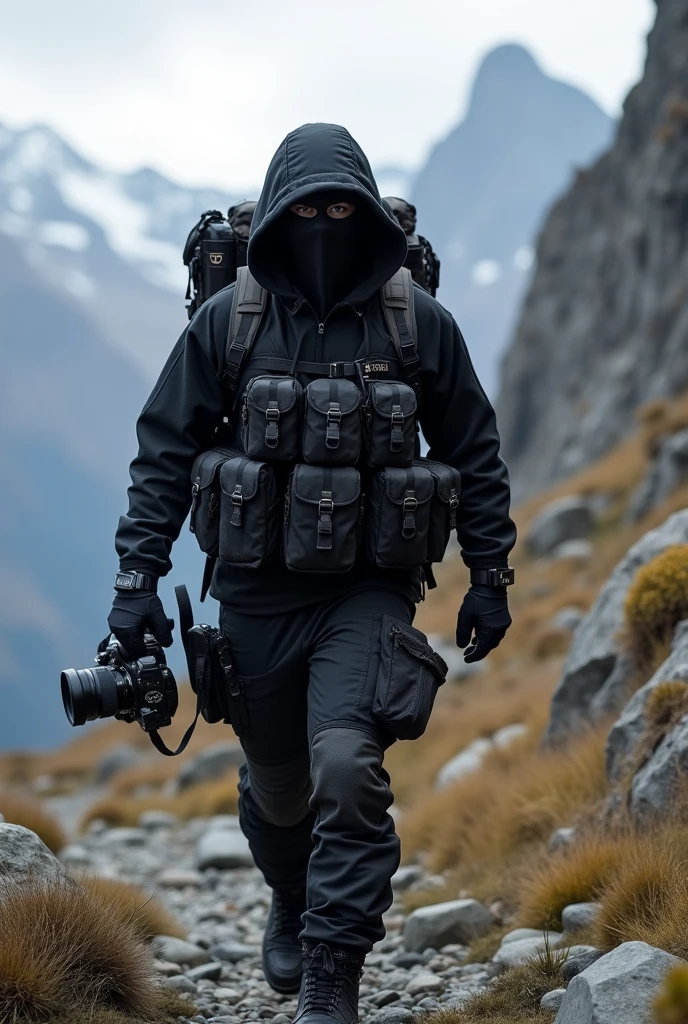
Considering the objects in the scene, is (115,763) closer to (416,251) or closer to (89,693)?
(416,251)

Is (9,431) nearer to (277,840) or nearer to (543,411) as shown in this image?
(543,411)

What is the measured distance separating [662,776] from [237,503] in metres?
1.96

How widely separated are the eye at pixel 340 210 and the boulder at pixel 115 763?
14840 mm

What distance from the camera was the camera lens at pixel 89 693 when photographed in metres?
3.58

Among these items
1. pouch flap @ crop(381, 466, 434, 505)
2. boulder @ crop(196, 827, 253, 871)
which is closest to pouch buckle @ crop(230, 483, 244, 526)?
pouch flap @ crop(381, 466, 434, 505)

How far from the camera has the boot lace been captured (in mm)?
3236

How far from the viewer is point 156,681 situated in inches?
147

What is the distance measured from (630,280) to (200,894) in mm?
25563

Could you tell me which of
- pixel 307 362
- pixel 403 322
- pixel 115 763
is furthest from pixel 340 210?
pixel 115 763

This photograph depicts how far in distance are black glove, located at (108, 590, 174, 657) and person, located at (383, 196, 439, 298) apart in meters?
1.73

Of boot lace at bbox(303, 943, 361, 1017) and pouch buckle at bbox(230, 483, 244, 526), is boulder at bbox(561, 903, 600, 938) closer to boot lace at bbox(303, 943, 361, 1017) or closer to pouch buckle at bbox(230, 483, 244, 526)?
boot lace at bbox(303, 943, 361, 1017)

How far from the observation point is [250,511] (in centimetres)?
372

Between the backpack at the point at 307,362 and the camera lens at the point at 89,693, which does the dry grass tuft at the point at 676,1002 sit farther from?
the backpack at the point at 307,362

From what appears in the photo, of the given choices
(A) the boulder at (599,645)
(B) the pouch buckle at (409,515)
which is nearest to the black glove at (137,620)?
(B) the pouch buckle at (409,515)
